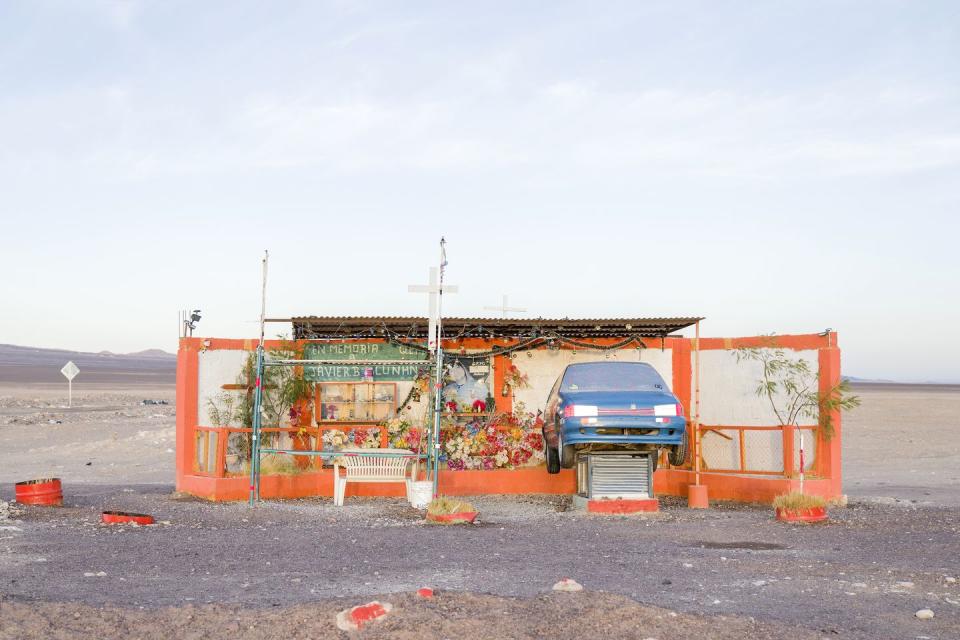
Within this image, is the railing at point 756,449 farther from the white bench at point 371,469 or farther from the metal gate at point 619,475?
the white bench at point 371,469

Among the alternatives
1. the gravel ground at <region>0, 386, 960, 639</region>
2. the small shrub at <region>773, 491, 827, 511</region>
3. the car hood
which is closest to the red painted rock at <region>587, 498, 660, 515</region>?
the gravel ground at <region>0, 386, 960, 639</region>

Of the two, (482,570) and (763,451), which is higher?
(763,451)

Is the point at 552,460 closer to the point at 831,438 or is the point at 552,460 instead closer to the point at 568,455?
the point at 568,455

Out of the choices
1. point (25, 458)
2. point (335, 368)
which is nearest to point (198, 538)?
point (335, 368)

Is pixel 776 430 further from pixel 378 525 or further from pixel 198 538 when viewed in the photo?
pixel 198 538

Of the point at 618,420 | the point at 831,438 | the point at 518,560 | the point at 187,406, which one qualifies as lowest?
the point at 518,560

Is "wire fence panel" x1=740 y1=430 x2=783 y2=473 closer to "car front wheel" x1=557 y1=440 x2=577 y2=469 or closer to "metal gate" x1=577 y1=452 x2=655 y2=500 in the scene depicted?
"metal gate" x1=577 y1=452 x2=655 y2=500

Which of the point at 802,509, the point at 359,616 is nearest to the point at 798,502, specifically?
the point at 802,509

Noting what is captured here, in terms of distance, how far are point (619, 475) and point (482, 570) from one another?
560 centimetres

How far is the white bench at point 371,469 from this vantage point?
629 inches

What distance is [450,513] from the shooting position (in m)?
13.6

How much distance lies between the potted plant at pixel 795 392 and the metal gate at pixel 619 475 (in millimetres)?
2773

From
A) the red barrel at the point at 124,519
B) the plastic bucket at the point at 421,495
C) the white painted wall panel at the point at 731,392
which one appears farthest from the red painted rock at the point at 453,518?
the white painted wall panel at the point at 731,392

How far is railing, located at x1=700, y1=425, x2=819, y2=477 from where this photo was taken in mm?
16516
